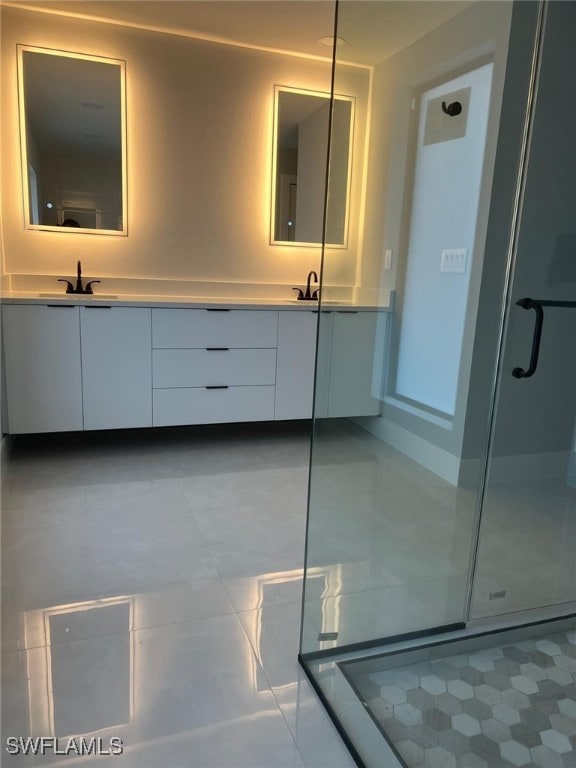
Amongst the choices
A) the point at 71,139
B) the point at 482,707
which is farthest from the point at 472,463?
the point at 71,139

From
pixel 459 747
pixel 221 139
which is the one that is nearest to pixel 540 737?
pixel 459 747

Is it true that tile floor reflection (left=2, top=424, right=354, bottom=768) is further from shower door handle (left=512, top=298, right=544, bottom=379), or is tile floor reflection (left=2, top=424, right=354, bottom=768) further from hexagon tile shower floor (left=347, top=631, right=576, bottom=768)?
shower door handle (left=512, top=298, right=544, bottom=379)

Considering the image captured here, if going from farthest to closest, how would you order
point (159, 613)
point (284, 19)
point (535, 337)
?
point (284, 19) → point (535, 337) → point (159, 613)

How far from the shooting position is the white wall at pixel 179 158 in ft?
10.2

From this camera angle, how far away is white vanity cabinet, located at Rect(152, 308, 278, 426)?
10.2ft

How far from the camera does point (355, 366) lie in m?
2.58

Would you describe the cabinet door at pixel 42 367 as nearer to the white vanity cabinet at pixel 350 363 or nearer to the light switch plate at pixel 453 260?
the white vanity cabinet at pixel 350 363

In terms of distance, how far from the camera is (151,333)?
120 inches

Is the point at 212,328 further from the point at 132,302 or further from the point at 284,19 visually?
the point at 284,19

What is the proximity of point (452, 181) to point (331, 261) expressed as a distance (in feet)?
3.53

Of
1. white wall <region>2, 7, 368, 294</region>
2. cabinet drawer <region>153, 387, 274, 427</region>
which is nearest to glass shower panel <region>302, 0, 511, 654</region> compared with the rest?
cabinet drawer <region>153, 387, 274, 427</region>

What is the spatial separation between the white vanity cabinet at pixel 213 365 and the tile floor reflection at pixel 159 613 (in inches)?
14.2

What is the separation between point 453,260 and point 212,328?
136 cm

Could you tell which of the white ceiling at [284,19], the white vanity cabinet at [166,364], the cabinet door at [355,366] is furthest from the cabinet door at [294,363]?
the white ceiling at [284,19]
